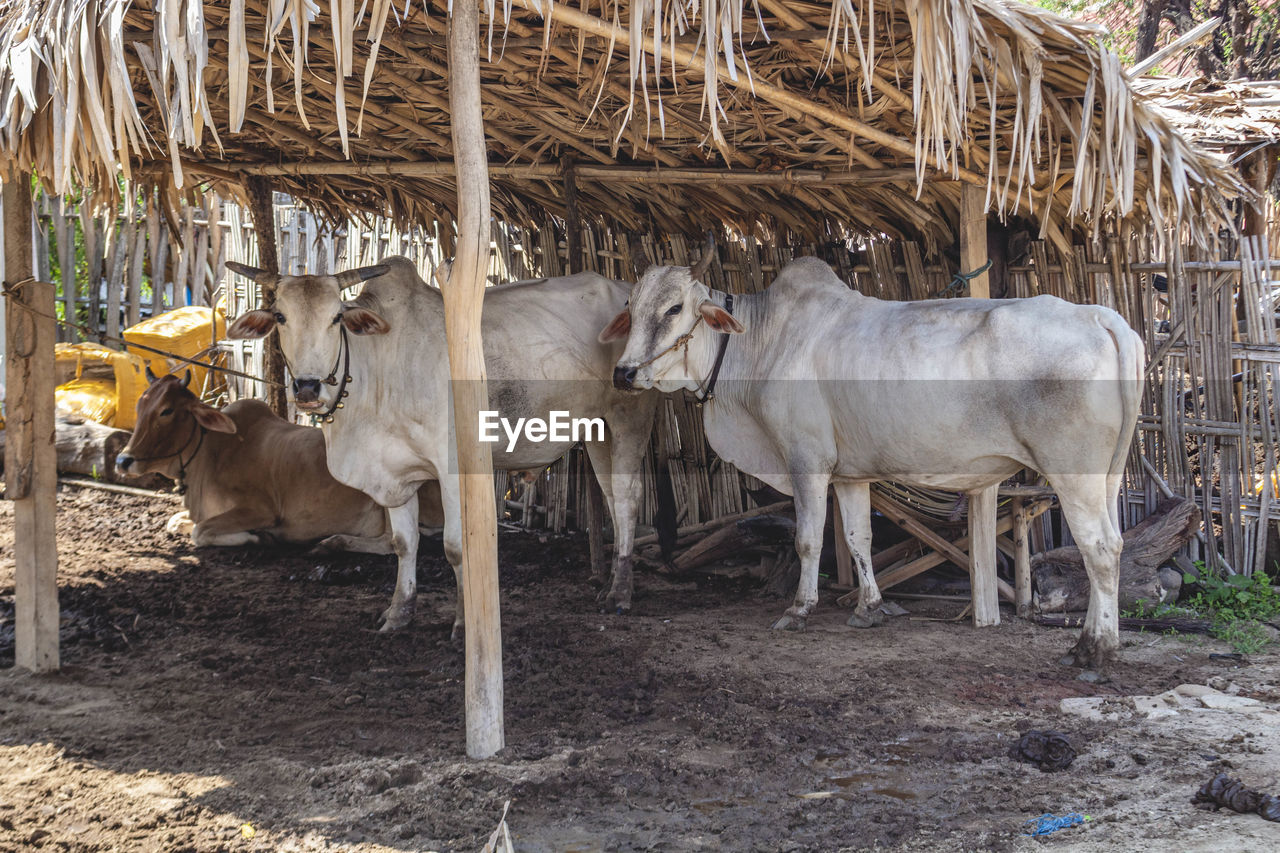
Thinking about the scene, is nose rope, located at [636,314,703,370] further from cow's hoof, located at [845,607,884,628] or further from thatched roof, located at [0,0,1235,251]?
cow's hoof, located at [845,607,884,628]

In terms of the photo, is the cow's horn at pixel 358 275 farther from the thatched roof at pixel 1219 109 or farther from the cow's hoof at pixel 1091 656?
the thatched roof at pixel 1219 109

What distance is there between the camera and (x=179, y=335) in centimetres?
1058

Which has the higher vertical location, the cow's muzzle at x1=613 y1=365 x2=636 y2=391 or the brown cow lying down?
the cow's muzzle at x1=613 y1=365 x2=636 y2=391

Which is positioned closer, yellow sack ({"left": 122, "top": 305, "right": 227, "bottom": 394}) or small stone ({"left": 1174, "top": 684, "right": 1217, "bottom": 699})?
small stone ({"left": 1174, "top": 684, "right": 1217, "bottom": 699})

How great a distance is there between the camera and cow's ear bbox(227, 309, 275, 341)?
546 cm

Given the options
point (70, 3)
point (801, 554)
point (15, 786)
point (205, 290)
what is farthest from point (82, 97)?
point (205, 290)

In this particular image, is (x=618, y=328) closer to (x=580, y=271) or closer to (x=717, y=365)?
(x=717, y=365)

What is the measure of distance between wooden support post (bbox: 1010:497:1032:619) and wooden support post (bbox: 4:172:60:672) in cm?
461

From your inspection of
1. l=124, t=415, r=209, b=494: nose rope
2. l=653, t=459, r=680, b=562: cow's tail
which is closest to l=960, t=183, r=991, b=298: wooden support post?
l=653, t=459, r=680, b=562: cow's tail

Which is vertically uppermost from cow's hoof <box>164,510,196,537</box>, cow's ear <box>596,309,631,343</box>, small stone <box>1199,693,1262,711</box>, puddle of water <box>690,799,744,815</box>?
cow's ear <box>596,309,631,343</box>

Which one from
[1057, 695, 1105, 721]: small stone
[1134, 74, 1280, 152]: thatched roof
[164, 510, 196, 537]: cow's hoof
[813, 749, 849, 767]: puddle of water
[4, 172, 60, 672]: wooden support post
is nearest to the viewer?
[813, 749, 849, 767]: puddle of water

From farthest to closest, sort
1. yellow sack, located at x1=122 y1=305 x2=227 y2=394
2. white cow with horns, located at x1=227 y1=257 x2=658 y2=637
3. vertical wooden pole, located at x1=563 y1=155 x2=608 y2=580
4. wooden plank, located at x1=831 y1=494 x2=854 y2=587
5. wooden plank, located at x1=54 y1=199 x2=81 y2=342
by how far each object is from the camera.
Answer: wooden plank, located at x1=54 y1=199 x2=81 y2=342 < yellow sack, located at x1=122 y1=305 x2=227 y2=394 < vertical wooden pole, located at x1=563 y1=155 x2=608 y2=580 < wooden plank, located at x1=831 y1=494 x2=854 y2=587 < white cow with horns, located at x1=227 y1=257 x2=658 y2=637

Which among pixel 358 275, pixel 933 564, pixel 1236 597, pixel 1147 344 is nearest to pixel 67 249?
pixel 358 275

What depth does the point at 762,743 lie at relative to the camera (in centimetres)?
394
